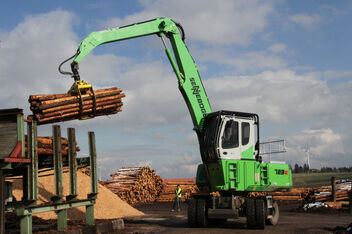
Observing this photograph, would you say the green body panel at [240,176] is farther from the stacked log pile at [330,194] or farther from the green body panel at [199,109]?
the stacked log pile at [330,194]

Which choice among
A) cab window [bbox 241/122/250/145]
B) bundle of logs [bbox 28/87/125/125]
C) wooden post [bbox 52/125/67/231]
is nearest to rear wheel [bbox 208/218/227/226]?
cab window [bbox 241/122/250/145]

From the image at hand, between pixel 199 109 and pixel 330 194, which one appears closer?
pixel 199 109

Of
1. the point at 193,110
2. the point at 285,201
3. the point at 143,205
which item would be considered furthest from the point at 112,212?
the point at 285,201

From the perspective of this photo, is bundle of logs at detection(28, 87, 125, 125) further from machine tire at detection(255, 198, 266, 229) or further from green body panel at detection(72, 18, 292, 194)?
machine tire at detection(255, 198, 266, 229)

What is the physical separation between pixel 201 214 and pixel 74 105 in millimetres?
6349

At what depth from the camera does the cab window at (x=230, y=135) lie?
16.1m

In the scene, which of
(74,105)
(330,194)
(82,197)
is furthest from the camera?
(330,194)

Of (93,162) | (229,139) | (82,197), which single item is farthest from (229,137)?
(82,197)

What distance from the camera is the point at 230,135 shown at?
53.3 feet

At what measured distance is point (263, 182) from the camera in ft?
55.1

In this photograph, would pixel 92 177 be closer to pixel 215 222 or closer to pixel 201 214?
pixel 201 214

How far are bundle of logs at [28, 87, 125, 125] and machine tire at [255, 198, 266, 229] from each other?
235 inches

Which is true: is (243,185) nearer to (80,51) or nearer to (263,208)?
(263,208)

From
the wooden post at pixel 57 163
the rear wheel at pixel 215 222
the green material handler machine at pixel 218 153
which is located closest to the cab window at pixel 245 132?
the green material handler machine at pixel 218 153
